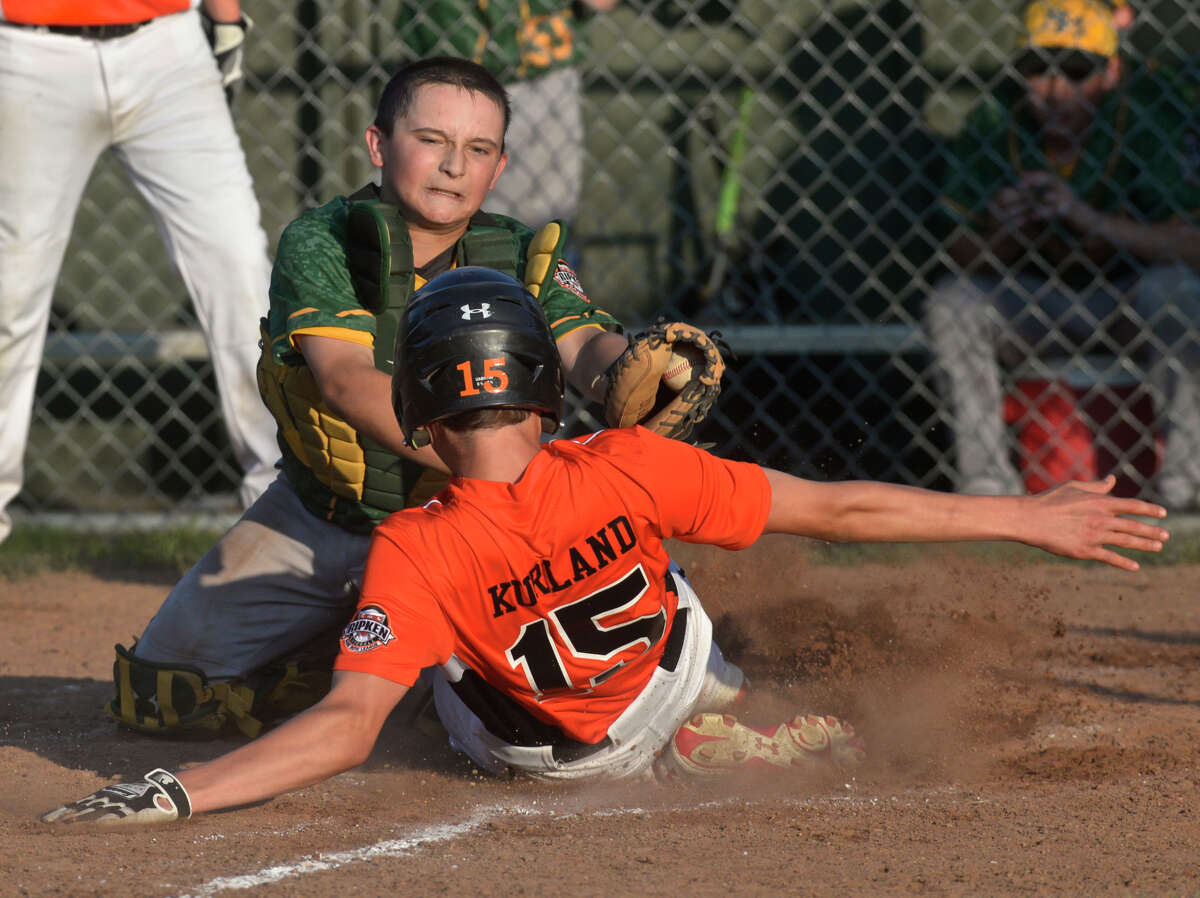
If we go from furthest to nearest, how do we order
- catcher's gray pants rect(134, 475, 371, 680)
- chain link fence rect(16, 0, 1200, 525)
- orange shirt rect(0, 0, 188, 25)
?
chain link fence rect(16, 0, 1200, 525) < orange shirt rect(0, 0, 188, 25) < catcher's gray pants rect(134, 475, 371, 680)

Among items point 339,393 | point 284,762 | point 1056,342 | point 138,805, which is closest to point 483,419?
point 339,393

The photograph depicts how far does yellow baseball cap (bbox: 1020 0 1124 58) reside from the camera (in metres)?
5.44

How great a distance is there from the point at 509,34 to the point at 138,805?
3709 mm

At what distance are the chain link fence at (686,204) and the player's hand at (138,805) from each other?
360 cm

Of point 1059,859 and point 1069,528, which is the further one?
point 1069,528

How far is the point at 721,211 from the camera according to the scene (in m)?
6.59

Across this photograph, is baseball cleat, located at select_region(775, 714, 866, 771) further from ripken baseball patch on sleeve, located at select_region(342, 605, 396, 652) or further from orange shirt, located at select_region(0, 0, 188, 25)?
orange shirt, located at select_region(0, 0, 188, 25)

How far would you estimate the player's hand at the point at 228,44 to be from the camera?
4781 mm

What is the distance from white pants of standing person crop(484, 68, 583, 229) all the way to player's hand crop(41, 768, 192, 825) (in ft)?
11.4

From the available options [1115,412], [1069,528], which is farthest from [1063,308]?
[1069,528]

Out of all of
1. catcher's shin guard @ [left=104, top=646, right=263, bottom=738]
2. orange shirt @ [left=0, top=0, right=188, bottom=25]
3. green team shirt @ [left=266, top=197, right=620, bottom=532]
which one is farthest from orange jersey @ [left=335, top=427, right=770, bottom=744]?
orange shirt @ [left=0, top=0, right=188, bottom=25]

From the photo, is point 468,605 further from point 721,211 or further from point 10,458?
point 721,211

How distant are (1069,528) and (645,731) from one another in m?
0.90

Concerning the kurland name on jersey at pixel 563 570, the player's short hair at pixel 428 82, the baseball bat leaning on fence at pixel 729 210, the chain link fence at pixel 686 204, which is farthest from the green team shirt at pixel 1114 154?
the kurland name on jersey at pixel 563 570
